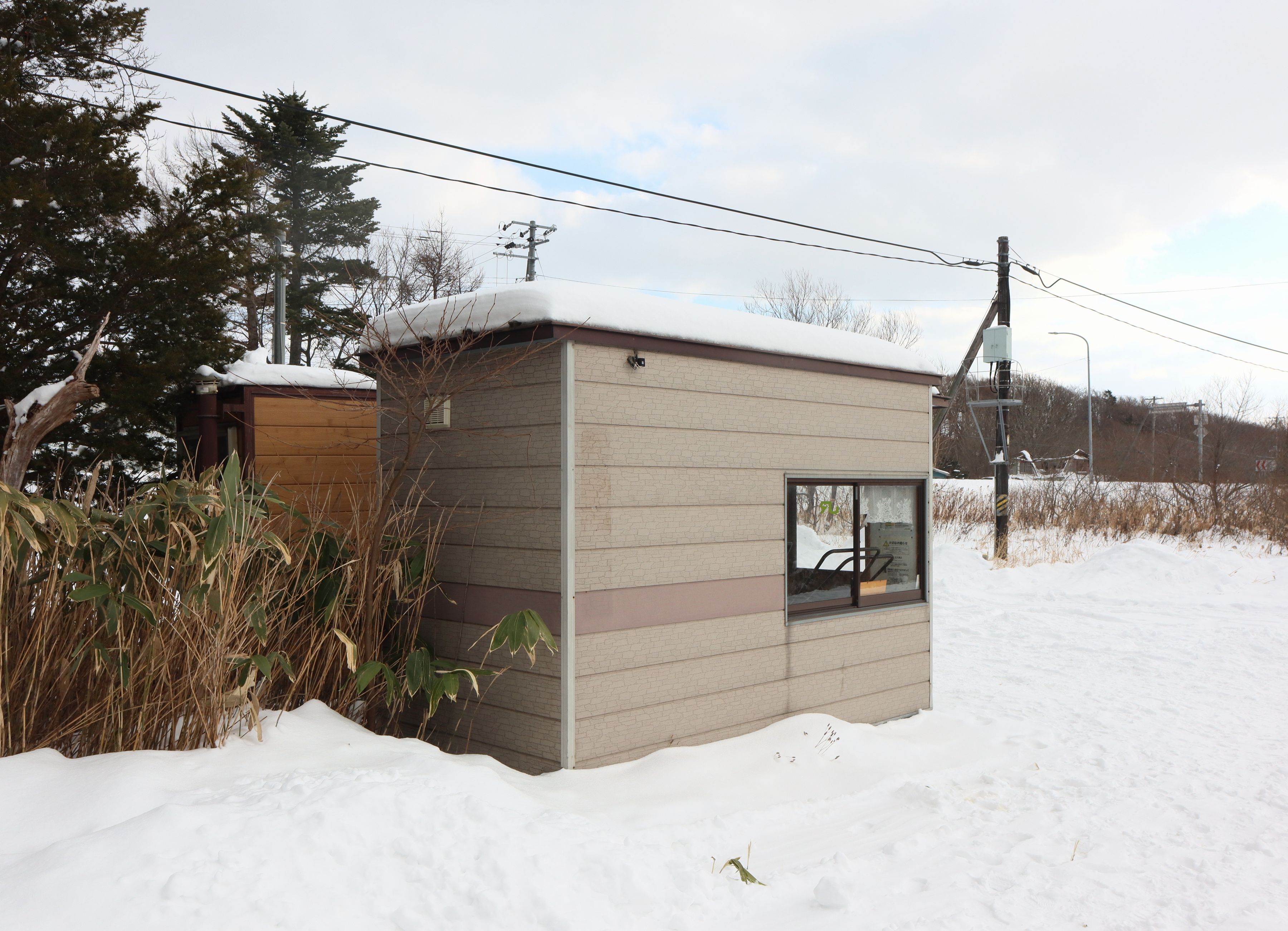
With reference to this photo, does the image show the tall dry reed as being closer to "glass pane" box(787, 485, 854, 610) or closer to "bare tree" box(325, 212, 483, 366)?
"glass pane" box(787, 485, 854, 610)

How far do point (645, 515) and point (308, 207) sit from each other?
19.0 metres

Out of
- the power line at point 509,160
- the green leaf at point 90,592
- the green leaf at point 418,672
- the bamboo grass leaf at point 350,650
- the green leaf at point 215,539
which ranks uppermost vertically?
the power line at point 509,160

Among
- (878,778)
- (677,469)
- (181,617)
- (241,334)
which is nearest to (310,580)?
(181,617)

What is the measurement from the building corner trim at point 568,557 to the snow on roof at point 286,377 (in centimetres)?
316

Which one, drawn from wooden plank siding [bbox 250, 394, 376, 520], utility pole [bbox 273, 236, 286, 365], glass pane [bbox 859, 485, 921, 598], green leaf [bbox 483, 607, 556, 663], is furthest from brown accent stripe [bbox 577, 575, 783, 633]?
utility pole [bbox 273, 236, 286, 365]

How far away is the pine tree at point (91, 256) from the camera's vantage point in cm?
1038

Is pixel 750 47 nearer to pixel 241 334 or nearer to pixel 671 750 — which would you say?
pixel 671 750

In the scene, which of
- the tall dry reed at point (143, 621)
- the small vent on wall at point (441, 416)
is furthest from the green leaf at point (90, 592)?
the small vent on wall at point (441, 416)

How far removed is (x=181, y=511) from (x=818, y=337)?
3.69 m

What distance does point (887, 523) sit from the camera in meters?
6.03

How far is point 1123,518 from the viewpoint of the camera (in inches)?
640

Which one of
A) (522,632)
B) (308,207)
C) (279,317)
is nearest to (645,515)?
(522,632)

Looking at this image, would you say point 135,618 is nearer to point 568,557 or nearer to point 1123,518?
point 568,557

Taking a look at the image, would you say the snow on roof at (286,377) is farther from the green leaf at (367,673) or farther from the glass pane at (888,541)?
the glass pane at (888,541)
